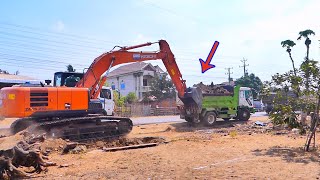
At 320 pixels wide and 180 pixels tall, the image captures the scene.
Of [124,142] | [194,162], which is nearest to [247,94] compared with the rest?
[124,142]

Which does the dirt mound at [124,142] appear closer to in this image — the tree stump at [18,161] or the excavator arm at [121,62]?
the excavator arm at [121,62]

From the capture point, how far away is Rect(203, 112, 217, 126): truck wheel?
833 inches

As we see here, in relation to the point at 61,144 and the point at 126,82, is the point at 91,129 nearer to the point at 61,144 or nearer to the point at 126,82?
the point at 61,144

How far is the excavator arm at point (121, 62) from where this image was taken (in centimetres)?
1520

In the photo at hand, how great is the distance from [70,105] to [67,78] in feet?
7.27

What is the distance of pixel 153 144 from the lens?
12.5 m

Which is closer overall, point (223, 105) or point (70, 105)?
point (70, 105)

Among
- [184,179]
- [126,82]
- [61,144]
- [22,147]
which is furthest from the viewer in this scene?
[126,82]

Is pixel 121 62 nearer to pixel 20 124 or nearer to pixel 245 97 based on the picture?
pixel 20 124

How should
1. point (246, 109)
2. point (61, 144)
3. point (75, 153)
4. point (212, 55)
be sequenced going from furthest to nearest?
point (246, 109)
point (212, 55)
point (61, 144)
point (75, 153)

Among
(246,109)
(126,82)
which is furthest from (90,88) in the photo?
(126,82)

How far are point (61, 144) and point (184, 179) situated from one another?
651 centimetres

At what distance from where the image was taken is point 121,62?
53.6 ft
